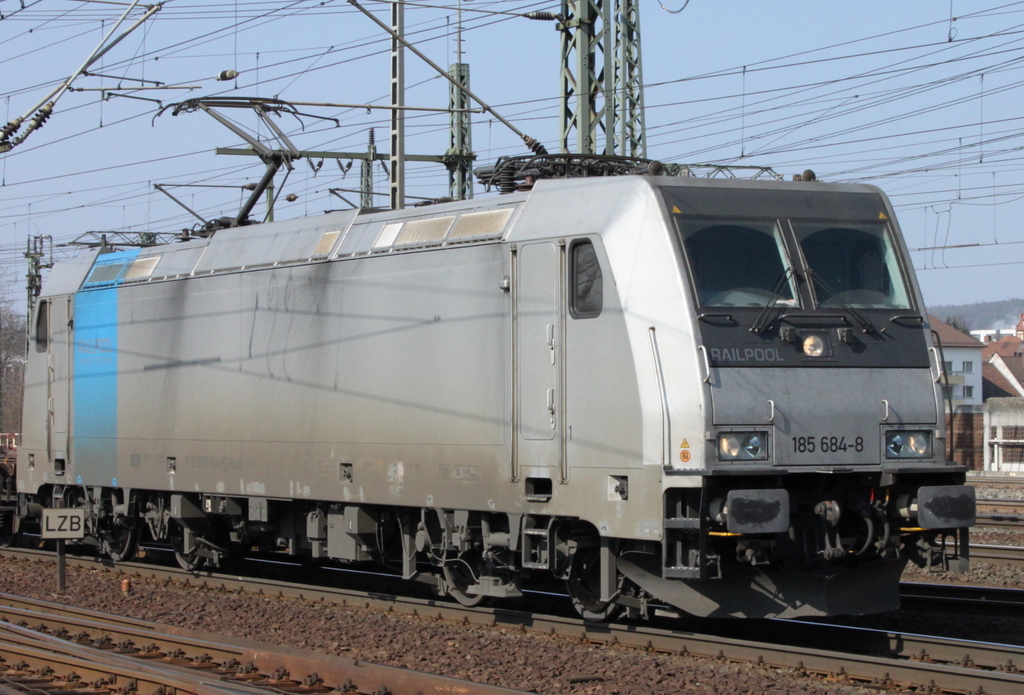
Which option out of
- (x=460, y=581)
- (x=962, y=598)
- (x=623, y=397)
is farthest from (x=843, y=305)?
(x=460, y=581)

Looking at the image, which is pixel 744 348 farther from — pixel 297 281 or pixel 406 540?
pixel 297 281

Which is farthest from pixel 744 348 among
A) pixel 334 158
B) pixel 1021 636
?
pixel 334 158

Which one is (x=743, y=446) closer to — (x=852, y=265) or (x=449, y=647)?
(x=852, y=265)

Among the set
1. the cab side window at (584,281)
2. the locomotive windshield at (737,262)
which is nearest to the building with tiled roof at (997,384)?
the locomotive windshield at (737,262)

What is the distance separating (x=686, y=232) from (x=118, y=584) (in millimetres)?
9081

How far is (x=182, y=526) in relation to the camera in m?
15.5

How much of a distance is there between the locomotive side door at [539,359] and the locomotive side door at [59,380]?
29.4 feet

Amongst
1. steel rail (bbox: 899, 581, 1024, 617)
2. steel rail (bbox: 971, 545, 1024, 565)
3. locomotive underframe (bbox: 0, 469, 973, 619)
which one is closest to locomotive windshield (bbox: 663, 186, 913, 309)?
locomotive underframe (bbox: 0, 469, 973, 619)

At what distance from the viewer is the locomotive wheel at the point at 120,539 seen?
1648cm

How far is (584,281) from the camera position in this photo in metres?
10.1

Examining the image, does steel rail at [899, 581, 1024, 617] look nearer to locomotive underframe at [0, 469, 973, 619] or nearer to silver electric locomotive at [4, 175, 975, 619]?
silver electric locomotive at [4, 175, 975, 619]

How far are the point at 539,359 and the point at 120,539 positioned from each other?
349 inches

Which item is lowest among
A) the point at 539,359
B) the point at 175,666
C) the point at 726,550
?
the point at 175,666

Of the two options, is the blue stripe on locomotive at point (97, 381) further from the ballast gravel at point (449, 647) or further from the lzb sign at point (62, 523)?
the ballast gravel at point (449, 647)
